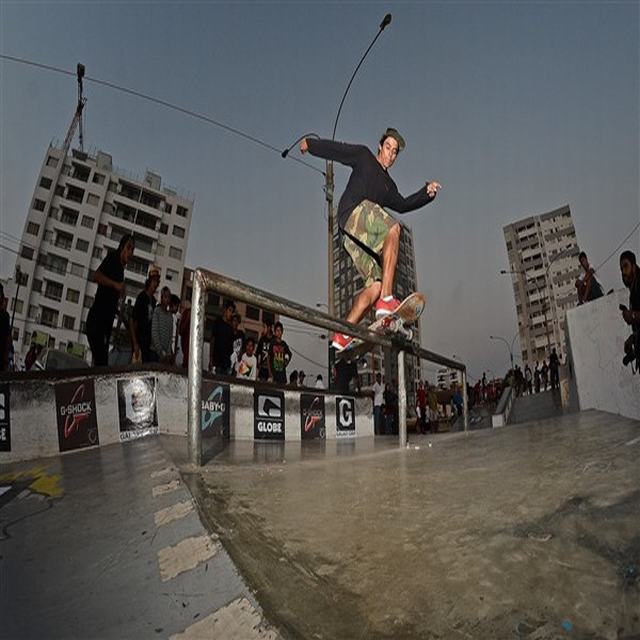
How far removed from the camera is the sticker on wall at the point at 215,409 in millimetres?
4293

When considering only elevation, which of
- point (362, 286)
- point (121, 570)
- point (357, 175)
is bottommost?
point (121, 570)

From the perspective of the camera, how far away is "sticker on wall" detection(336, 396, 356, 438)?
6200 mm

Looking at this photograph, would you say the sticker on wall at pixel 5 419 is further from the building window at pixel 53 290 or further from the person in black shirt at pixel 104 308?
the building window at pixel 53 290

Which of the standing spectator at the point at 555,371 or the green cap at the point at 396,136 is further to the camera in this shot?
the standing spectator at the point at 555,371

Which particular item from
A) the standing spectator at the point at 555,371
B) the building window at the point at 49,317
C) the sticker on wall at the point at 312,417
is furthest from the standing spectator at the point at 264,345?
the building window at the point at 49,317

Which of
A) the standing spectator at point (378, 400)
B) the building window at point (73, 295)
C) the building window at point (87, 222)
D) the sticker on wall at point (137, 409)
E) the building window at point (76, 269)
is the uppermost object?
the building window at point (87, 222)

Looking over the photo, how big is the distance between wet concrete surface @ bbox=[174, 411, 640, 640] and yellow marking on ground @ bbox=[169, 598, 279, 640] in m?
0.03

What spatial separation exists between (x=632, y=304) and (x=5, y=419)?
230 inches

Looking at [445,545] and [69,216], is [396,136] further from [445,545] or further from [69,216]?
[69,216]

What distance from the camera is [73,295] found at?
54625mm

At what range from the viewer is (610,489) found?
61.6 inches

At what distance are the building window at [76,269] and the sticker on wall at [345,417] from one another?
5751cm

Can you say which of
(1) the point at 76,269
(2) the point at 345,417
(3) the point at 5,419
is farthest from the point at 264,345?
(1) the point at 76,269

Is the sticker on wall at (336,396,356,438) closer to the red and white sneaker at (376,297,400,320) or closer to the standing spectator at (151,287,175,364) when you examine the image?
the standing spectator at (151,287,175,364)
